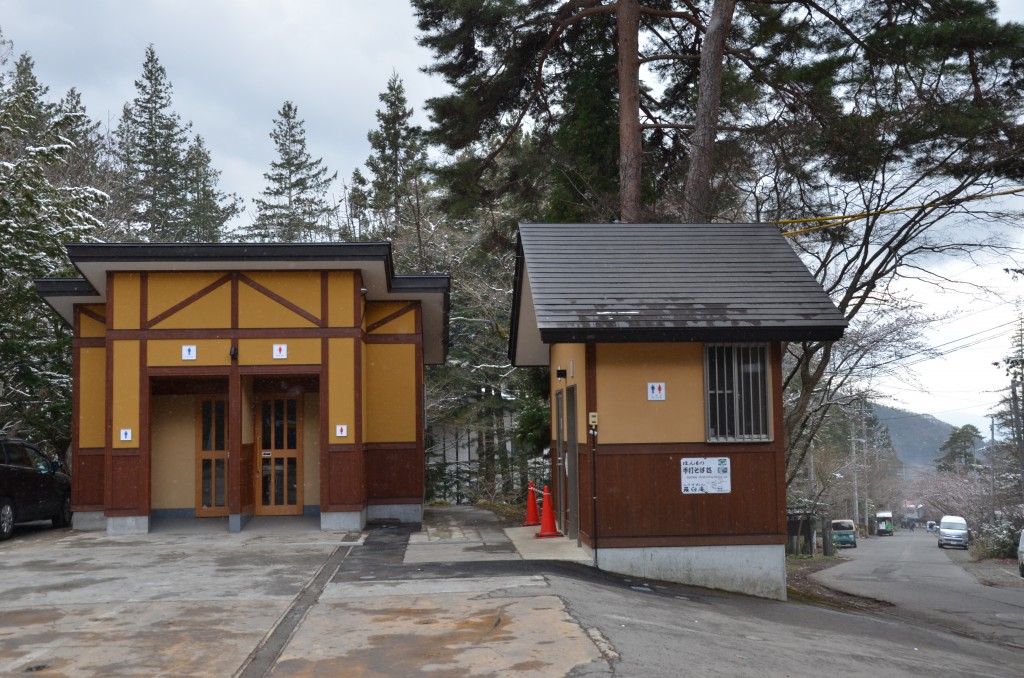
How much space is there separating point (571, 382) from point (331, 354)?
4116 millimetres

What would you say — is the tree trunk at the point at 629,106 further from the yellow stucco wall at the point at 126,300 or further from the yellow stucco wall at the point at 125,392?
the yellow stucco wall at the point at 125,392

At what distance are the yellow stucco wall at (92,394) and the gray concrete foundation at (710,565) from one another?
9538 millimetres

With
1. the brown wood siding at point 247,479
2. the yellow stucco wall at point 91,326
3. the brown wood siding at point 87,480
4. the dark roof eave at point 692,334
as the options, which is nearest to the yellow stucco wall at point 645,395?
the dark roof eave at point 692,334

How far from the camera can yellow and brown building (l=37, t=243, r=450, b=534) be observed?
14742mm

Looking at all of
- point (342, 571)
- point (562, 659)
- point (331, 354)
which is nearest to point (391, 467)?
point (331, 354)

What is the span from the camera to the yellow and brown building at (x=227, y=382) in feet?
48.4

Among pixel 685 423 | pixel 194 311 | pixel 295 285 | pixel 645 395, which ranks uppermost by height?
pixel 295 285

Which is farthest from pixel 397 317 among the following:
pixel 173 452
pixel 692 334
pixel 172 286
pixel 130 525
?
pixel 692 334

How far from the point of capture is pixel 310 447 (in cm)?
1677

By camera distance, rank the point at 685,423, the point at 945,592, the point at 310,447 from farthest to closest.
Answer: the point at 945,592 → the point at 310,447 → the point at 685,423

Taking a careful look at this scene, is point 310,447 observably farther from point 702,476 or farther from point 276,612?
point 276,612

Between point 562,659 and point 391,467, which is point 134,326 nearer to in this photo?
point 391,467

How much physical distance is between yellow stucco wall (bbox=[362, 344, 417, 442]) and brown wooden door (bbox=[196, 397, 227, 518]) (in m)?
2.65

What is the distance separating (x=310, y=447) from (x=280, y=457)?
0.55 metres
